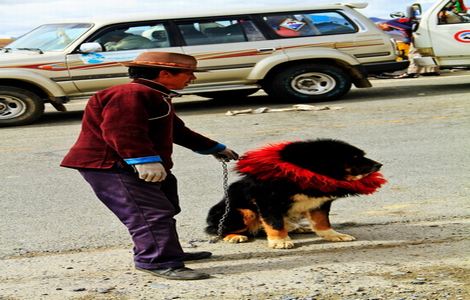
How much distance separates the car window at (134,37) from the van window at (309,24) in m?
1.66

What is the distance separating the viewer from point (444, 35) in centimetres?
1385

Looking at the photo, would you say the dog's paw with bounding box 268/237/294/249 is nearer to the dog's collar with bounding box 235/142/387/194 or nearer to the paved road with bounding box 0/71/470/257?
Answer: the dog's collar with bounding box 235/142/387/194

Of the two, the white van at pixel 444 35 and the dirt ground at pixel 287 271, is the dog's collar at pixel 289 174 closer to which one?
the dirt ground at pixel 287 271

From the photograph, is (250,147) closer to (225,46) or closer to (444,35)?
(225,46)

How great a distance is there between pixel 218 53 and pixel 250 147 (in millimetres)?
3507

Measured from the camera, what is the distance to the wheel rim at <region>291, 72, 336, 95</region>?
13156 millimetres

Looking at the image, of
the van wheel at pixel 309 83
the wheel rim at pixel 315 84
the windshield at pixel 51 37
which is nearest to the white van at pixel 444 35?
the van wheel at pixel 309 83

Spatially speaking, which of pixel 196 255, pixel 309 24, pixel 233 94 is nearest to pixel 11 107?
pixel 233 94

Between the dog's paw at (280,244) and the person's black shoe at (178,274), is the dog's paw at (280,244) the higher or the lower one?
the lower one

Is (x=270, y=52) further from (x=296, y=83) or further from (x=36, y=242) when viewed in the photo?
(x=36, y=242)

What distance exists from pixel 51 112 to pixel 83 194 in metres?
7.14

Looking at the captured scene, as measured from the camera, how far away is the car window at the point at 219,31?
12.7 metres

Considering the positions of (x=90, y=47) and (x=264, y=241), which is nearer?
(x=264, y=241)

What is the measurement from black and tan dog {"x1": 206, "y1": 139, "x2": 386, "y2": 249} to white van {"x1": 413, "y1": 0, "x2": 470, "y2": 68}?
29.5 ft
